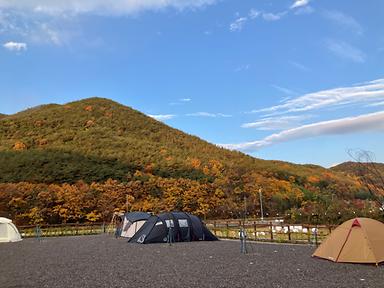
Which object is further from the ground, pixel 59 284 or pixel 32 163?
pixel 32 163

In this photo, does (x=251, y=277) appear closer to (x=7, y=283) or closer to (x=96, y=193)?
(x=7, y=283)

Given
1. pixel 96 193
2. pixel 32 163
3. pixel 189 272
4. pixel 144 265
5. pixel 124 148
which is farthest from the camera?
pixel 124 148

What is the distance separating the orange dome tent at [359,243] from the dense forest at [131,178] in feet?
33.1

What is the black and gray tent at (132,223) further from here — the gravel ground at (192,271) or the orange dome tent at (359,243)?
the orange dome tent at (359,243)

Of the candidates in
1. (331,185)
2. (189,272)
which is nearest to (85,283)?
(189,272)

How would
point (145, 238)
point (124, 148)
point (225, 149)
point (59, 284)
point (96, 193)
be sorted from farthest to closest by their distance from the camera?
1. point (225, 149)
2. point (124, 148)
3. point (96, 193)
4. point (145, 238)
5. point (59, 284)

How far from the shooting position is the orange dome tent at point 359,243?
10766 millimetres

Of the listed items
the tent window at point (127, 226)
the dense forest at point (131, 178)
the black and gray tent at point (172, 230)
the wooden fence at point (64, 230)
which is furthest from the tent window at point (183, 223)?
the wooden fence at point (64, 230)

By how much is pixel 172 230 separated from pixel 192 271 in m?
9.28

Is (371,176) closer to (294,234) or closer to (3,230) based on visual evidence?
(294,234)

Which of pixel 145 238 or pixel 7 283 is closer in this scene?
pixel 7 283

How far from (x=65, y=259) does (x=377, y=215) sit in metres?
14.4

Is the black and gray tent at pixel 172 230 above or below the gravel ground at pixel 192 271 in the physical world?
above

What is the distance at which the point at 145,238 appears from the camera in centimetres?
1955
